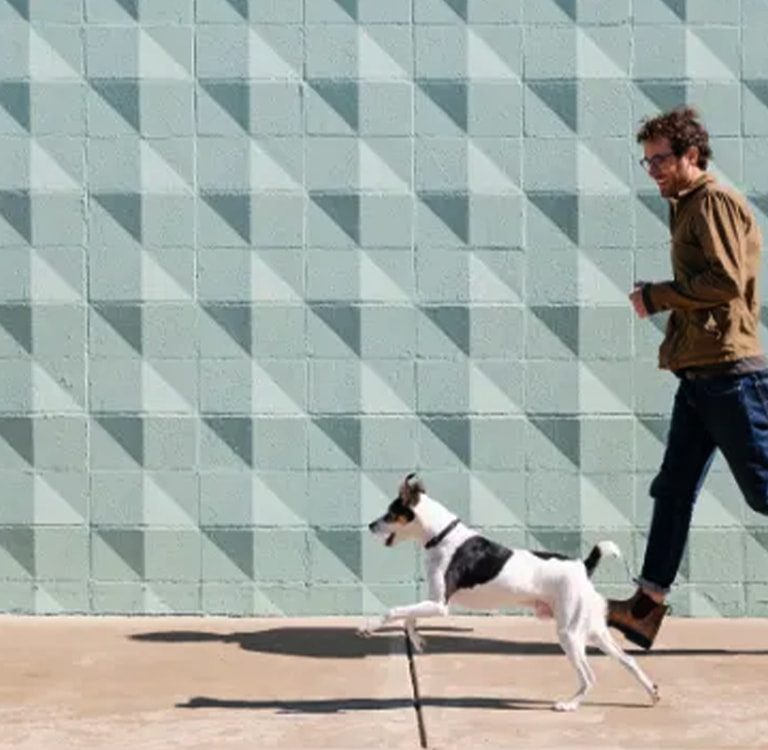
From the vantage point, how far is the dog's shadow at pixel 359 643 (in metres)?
7.36

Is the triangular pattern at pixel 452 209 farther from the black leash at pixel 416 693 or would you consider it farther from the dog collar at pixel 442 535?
the black leash at pixel 416 693

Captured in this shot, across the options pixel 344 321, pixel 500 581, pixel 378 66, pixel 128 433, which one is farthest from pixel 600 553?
pixel 378 66

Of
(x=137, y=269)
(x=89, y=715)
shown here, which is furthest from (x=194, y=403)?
(x=89, y=715)

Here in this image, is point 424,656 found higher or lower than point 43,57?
lower

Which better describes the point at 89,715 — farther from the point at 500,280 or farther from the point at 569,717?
the point at 500,280

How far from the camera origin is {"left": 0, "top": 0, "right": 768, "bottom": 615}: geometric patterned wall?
7.89 meters

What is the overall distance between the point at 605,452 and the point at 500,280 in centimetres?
76

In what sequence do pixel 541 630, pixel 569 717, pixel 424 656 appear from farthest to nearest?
pixel 541 630, pixel 424 656, pixel 569 717

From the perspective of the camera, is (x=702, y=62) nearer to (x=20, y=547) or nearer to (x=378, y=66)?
(x=378, y=66)

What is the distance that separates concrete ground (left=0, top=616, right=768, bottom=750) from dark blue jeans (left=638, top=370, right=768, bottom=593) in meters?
0.40

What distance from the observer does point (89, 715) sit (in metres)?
6.30

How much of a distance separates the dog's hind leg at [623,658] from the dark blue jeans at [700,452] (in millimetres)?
817

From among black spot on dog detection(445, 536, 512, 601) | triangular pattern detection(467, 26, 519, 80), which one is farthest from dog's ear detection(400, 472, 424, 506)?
triangular pattern detection(467, 26, 519, 80)

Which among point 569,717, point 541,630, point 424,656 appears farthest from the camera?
point 541,630
